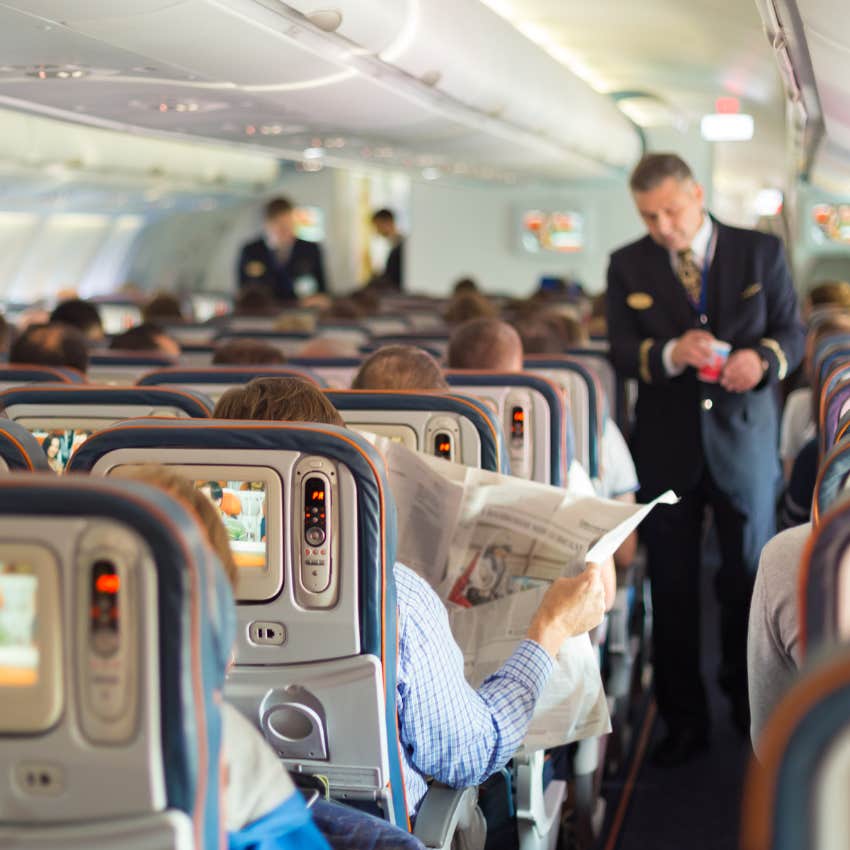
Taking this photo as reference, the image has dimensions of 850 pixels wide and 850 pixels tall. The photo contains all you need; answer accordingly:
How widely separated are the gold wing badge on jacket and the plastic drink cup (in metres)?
0.36

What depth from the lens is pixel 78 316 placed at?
7973 mm

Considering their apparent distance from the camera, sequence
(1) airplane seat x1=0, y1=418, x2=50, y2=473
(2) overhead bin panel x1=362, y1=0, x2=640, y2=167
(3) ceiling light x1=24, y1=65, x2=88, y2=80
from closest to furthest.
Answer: (1) airplane seat x1=0, y1=418, x2=50, y2=473 → (3) ceiling light x1=24, y1=65, x2=88, y2=80 → (2) overhead bin panel x1=362, y1=0, x2=640, y2=167

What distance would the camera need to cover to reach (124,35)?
4.66 m

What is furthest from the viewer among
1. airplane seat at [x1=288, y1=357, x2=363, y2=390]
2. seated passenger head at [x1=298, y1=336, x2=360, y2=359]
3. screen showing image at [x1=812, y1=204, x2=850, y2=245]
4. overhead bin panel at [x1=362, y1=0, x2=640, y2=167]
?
screen showing image at [x1=812, y1=204, x2=850, y2=245]

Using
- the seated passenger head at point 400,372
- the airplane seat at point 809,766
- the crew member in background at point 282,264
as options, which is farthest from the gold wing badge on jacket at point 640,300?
the crew member in background at point 282,264

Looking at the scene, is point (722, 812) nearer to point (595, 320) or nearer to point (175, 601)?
point (175, 601)

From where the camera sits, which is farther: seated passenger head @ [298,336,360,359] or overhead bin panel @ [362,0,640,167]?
seated passenger head @ [298,336,360,359]

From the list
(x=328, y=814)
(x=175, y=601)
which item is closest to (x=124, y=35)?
(x=328, y=814)

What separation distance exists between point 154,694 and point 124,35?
11.7 ft

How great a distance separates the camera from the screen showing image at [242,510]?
96.7 inches

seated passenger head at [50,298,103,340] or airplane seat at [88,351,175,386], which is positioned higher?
seated passenger head at [50,298,103,340]

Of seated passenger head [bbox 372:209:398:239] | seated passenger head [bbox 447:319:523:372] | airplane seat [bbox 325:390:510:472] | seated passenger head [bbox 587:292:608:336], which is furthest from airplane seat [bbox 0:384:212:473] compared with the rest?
seated passenger head [bbox 372:209:398:239]

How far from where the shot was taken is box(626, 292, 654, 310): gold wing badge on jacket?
4.90 m

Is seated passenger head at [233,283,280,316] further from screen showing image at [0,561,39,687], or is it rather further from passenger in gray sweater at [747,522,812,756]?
screen showing image at [0,561,39,687]
